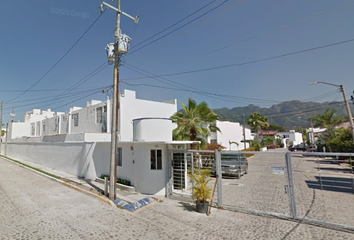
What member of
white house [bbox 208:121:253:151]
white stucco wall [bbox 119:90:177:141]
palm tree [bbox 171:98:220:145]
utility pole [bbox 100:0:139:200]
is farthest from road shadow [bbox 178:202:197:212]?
white house [bbox 208:121:253:151]

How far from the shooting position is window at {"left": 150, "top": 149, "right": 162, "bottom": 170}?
31.0 ft

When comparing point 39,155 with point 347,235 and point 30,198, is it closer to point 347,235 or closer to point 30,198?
point 30,198

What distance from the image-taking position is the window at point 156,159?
944 cm

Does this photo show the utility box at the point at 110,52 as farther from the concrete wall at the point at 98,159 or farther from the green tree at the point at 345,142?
the green tree at the point at 345,142

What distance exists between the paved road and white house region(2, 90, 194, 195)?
5.88 feet

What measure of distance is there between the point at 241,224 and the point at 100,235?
14.1 ft

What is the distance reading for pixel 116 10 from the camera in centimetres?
952

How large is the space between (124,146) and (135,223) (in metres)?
5.73

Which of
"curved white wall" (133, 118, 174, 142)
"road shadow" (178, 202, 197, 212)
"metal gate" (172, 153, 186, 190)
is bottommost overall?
"road shadow" (178, 202, 197, 212)

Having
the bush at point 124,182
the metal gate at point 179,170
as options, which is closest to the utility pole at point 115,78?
the bush at point 124,182

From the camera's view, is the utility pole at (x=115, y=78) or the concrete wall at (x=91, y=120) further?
the concrete wall at (x=91, y=120)

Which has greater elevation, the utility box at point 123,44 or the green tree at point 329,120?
the utility box at point 123,44

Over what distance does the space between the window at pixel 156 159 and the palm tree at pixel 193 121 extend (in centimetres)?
421

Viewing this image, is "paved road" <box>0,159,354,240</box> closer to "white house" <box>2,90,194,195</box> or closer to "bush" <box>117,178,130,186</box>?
"white house" <box>2,90,194,195</box>
